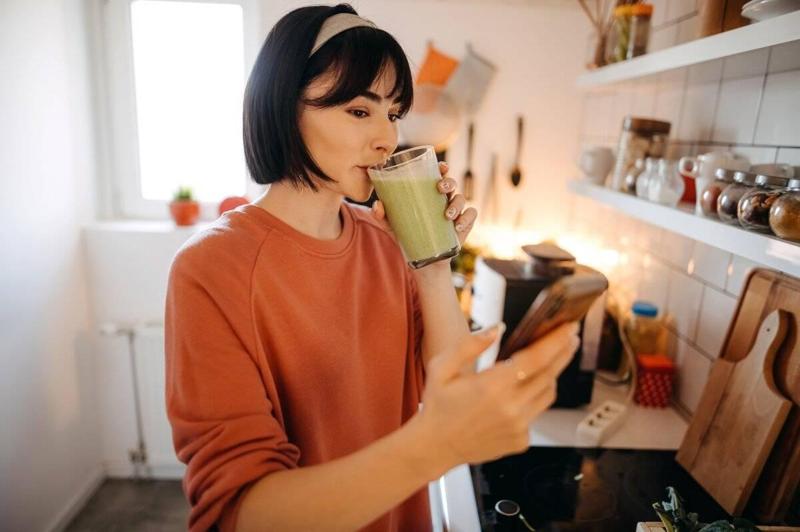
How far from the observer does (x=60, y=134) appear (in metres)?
1.96

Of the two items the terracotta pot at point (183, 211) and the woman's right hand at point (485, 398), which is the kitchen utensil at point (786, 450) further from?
the terracotta pot at point (183, 211)

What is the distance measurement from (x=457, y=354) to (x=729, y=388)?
34.2 inches

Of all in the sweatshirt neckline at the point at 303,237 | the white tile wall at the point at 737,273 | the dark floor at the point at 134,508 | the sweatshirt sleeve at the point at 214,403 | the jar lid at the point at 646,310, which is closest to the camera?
the sweatshirt sleeve at the point at 214,403

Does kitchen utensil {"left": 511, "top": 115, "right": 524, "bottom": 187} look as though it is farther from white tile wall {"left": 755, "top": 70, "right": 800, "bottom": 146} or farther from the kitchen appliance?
the kitchen appliance

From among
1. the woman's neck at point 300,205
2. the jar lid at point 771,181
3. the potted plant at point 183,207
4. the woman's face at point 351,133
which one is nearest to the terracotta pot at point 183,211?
the potted plant at point 183,207

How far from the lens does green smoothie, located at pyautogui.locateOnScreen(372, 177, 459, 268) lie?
2.67ft

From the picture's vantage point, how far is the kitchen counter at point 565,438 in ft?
3.55

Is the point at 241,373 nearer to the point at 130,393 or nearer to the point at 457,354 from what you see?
the point at 457,354

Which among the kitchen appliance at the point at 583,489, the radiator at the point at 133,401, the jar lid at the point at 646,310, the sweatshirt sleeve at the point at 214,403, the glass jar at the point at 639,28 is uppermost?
the glass jar at the point at 639,28

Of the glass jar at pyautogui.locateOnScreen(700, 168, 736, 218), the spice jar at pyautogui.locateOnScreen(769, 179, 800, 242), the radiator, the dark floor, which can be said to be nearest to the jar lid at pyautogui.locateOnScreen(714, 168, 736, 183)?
the glass jar at pyautogui.locateOnScreen(700, 168, 736, 218)

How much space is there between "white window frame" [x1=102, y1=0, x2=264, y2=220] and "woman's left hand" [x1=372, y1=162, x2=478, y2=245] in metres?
1.29

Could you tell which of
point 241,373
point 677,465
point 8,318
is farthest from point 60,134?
point 677,465

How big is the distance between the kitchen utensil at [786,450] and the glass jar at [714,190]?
22 cm

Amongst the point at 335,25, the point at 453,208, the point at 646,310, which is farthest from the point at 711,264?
the point at 335,25
